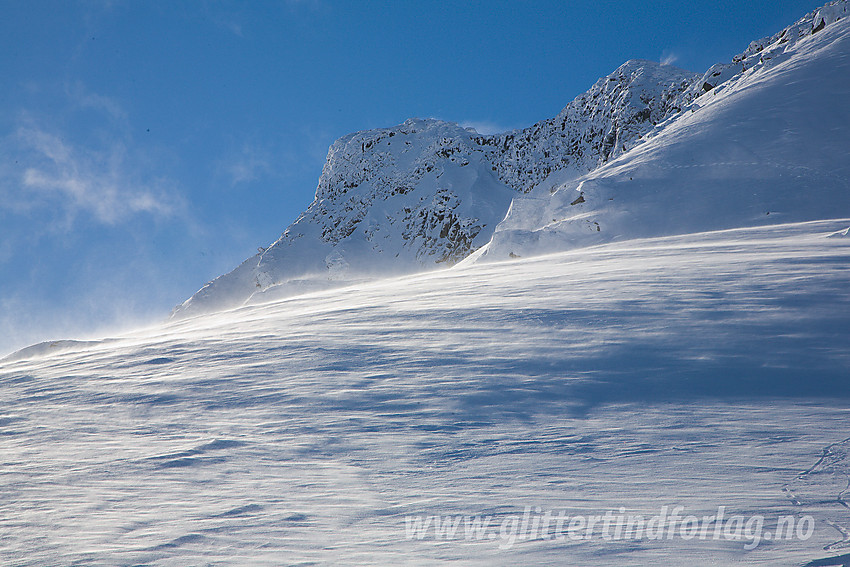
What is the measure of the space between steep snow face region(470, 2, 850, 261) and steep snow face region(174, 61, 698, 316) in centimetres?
2221

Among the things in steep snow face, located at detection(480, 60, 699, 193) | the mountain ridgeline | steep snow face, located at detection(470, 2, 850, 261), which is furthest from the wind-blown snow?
steep snow face, located at detection(480, 60, 699, 193)

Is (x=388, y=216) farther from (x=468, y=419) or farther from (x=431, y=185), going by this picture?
(x=468, y=419)

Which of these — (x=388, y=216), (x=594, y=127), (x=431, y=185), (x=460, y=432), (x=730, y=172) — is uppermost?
(x=431, y=185)

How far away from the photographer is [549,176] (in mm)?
56000

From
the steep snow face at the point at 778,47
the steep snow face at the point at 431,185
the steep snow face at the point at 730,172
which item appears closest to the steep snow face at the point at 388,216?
the steep snow face at the point at 431,185

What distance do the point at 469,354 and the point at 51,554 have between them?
14.1ft

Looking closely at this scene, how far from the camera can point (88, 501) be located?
13.6 ft

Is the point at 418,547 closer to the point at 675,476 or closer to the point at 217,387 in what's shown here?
the point at 675,476

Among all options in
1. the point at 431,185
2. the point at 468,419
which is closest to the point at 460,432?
the point at 468,419

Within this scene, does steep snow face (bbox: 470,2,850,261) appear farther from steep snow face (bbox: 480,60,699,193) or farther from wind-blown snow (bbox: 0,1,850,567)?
steep snow face (bbox: 480,60,699,193)

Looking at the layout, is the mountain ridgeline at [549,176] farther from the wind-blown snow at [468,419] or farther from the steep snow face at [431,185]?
the wind-blown snow at [468,419]

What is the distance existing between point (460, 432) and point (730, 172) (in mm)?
17126

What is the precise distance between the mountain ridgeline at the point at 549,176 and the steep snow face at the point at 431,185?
18 centimetres

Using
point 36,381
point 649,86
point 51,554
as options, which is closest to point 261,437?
point 51,554
